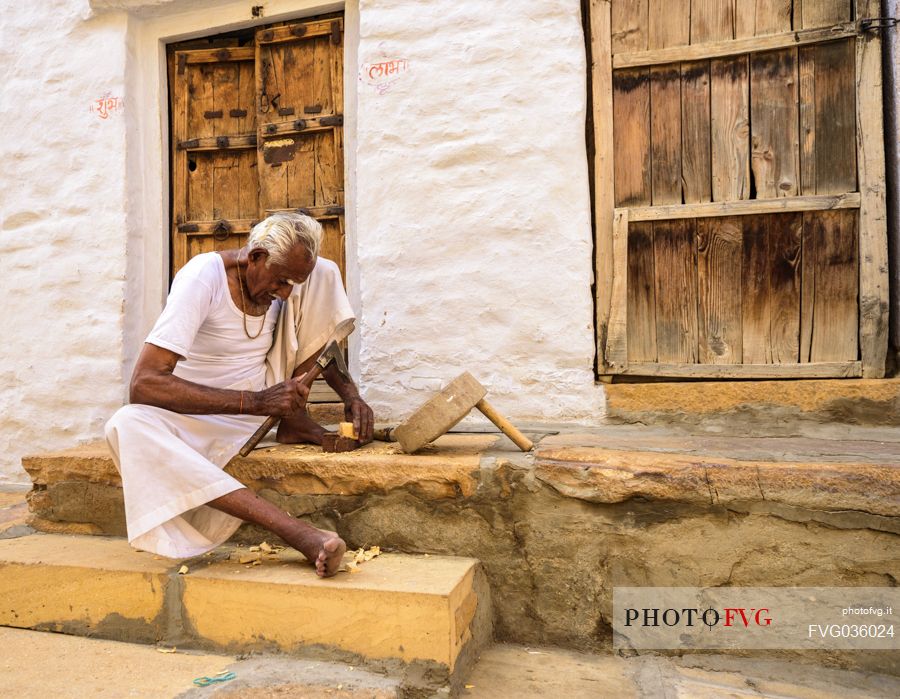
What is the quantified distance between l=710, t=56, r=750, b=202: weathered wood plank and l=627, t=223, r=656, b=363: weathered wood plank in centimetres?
34

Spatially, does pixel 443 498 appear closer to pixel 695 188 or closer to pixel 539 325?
pixel 539 325

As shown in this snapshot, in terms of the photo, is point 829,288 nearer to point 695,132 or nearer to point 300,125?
point 695,132

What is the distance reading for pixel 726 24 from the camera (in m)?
2.68

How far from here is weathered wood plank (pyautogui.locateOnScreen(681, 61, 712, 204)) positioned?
8.87 feet

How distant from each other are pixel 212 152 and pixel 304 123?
63 centimetres

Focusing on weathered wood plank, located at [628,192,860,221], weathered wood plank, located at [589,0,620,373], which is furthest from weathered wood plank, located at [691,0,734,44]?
weathered wood plank, located at [628,192,860,221]

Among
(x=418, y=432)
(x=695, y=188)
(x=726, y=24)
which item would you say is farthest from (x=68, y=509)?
(x=726, y=24)

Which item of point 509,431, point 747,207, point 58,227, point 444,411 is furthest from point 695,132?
point 58,227

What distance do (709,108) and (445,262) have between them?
1.31 m

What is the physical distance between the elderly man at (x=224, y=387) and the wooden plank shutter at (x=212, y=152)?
121 cm

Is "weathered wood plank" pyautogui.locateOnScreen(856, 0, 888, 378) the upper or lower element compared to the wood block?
upper

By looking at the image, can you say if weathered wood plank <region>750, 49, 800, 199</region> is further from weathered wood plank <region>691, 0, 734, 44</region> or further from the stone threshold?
the stone threshold

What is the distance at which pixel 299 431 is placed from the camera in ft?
8.30

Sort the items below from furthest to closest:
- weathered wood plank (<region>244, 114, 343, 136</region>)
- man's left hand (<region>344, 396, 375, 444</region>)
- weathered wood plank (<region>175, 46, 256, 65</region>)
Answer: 1. weathered wood plank (<region>175, 46, 256, 65</region>)
2. weathered wood plank (<region>244, 114, 343, 136</region>)
3. man's left hand (<region>344, 396, 375, 444</region>)
